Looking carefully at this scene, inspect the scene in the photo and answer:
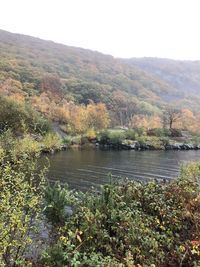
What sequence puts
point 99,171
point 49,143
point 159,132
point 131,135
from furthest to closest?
point 159,132
point 131,135
point 49,143
point 99,171

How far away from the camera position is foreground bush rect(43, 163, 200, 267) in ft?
41.8

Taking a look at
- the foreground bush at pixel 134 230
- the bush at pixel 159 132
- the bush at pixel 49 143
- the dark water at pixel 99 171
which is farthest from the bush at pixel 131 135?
the foreground bush at pixel 134 230

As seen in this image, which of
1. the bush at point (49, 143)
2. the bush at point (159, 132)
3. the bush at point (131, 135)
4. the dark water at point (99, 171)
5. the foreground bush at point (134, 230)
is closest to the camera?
the foreground bush at point (134, 230)

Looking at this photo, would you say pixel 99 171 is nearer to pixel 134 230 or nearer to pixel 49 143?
pixel 49 143

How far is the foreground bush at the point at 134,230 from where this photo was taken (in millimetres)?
12734

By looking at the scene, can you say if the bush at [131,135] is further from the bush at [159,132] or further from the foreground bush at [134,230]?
the foreground bush at [134,230]

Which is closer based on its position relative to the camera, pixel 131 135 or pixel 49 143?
pixel 49 143

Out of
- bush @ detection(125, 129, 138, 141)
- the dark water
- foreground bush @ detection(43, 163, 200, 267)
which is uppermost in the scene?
foreground bush @ detection(43, 163, 200, 267)

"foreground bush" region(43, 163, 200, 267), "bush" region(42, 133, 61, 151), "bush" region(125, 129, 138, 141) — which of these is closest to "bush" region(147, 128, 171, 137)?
"bush" region(125, 129, 138, 141)

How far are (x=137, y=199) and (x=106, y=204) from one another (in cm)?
199

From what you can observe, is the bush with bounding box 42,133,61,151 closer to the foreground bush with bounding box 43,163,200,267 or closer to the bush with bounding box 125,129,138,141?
the bush with bounding box 125,129,138,141

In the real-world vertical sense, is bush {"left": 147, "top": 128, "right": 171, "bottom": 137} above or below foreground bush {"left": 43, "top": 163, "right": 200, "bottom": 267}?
below

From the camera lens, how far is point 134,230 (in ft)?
46.3

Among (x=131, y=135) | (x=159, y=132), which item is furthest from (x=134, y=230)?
(x=159, y=132)
